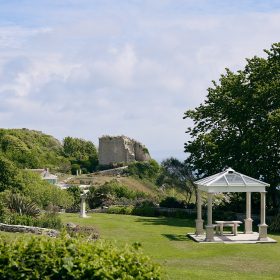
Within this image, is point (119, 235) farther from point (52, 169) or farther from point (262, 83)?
point (52, 169)

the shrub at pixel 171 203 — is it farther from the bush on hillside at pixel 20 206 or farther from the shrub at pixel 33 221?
the shrub at pixel 33 221

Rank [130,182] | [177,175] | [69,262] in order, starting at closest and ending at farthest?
[69,262]
[177,175]
[130,182]

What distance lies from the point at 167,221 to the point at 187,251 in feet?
33.7

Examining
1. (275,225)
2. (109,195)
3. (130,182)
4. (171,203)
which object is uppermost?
(130,182)

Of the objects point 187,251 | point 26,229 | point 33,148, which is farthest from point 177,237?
point 33,148

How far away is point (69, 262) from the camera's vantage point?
8602 millimetres

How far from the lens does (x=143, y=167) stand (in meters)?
56.3

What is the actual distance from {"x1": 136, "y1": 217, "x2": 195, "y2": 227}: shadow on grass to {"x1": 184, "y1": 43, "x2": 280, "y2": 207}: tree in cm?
369

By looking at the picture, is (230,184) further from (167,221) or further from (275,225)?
(167,221)

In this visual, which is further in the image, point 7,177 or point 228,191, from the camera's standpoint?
point 7,177

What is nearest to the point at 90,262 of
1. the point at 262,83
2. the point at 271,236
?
the point at 271,236

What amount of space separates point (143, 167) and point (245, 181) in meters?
31.3

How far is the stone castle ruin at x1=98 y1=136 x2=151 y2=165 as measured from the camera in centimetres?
6988

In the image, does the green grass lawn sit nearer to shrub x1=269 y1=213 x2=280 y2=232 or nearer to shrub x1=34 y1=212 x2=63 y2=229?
shrub x1=34 y1=212 x2=63 y2=229
